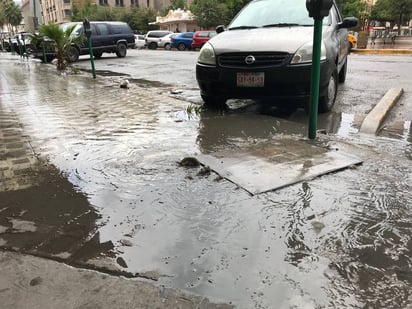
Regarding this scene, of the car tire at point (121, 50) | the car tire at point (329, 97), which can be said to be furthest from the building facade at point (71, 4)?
the car tire at point (329, 97)

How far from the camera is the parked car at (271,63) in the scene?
4.66 meters

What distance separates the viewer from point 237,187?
2920mm

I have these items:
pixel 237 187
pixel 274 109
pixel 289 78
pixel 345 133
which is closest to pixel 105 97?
pixel 274 109

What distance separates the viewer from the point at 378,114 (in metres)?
5.02

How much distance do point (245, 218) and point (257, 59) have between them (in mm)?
2772

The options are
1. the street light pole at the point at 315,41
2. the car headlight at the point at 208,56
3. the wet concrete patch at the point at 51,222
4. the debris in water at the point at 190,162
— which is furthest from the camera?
the car headlight at the point at 208,56

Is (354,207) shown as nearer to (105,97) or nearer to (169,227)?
(169,227)

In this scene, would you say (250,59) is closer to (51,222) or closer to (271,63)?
(271,63)

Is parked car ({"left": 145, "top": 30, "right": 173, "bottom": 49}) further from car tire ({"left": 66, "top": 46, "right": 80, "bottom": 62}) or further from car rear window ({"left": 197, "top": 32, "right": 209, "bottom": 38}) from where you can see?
car tire ({"left": 66, "top": 46, "right": 80, "bottom": 62})

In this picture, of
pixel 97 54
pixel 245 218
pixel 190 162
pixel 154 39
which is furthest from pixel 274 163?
pixel 154 39

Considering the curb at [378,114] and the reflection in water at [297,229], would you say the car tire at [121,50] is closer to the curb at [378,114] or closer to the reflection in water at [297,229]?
the curb at [378,114]

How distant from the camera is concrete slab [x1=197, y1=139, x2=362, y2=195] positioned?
9.85 ft

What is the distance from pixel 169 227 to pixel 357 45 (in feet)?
82.6

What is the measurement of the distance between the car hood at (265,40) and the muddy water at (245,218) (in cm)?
98
